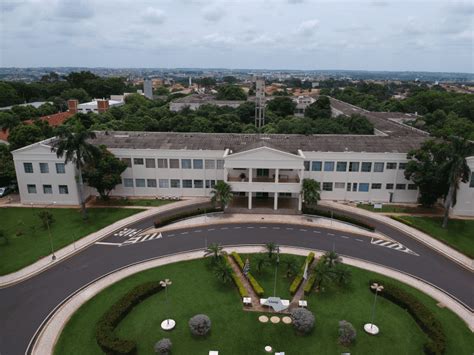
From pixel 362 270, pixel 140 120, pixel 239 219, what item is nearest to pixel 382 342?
pixel 362 270

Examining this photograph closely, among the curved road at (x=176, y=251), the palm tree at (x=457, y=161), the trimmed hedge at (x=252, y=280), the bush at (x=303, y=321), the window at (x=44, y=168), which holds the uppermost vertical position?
the palm tree at (x=457, y=161)

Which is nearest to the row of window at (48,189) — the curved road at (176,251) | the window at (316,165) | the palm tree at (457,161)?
the curved road at (176,251)

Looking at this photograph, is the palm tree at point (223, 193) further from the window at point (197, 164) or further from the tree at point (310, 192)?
the tree at point (310, 192)

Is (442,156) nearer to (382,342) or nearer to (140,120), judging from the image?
(382,342)

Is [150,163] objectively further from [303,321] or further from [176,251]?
[303,321]

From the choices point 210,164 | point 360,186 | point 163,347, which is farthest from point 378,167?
point 163,347

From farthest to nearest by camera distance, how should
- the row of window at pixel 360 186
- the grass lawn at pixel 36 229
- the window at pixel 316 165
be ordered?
the row of window at pixel 360 186 → the window at pixel 316 165 → the grass lawn at pixel 36 229

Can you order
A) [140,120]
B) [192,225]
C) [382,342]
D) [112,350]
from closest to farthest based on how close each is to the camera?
[112,350]
[382,342]
[192,225]
[140,120]
